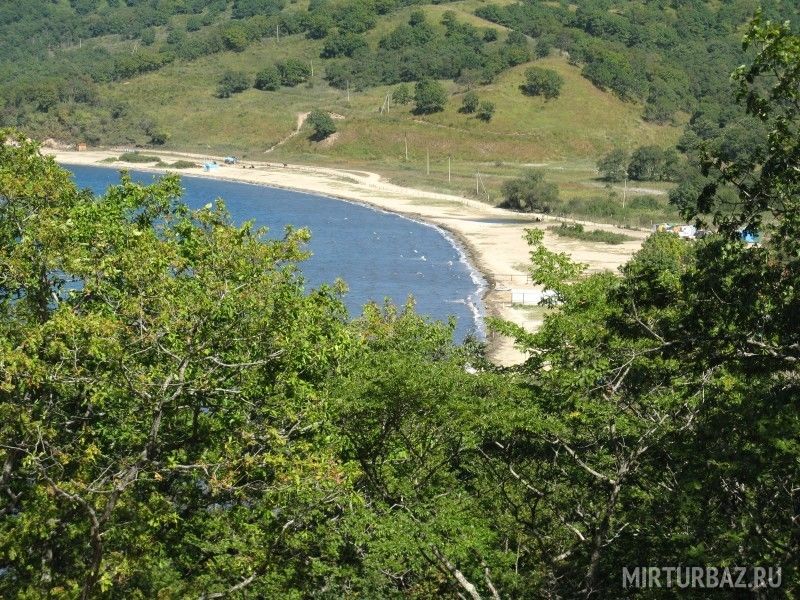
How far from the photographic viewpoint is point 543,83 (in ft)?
573

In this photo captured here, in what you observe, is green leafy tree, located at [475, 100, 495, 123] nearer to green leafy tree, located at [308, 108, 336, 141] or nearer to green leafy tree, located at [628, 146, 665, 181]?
green leafy tree, located at [308, 108, 336, 141]

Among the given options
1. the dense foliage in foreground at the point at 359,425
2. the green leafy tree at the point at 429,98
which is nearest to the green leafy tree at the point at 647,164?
the green leafy tree at the point at 429,98

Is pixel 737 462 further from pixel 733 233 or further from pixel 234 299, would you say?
pixel 234 299

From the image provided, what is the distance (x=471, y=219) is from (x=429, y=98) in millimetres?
63352

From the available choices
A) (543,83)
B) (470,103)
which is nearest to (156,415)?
(470,103)

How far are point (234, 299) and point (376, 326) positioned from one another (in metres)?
14.1

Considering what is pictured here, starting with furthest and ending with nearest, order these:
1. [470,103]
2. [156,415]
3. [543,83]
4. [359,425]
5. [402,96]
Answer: [402,96]
[543,83]
[470,103]
[359,425]
[156,415]

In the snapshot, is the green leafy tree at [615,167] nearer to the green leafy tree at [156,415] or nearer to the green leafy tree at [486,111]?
the green leafy tree at [486,111]

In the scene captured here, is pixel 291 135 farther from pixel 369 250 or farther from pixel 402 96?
pixel 369 250

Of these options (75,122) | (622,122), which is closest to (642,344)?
(622,122)

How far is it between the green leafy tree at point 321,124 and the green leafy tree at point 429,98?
45.2ft

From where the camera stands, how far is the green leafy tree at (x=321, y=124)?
169 m

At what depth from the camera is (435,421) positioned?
17.8 m

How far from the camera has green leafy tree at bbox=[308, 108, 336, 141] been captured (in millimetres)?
169000
